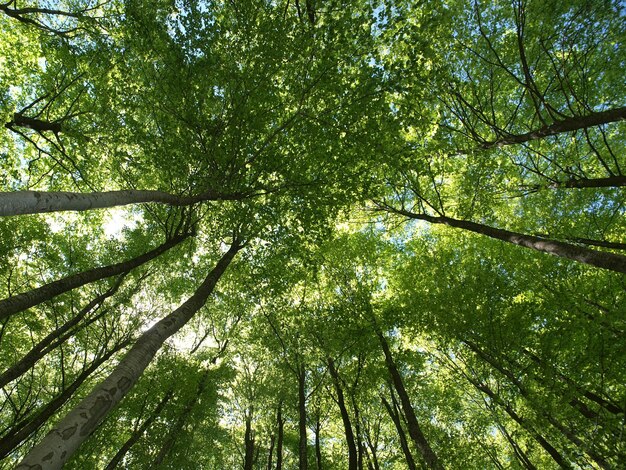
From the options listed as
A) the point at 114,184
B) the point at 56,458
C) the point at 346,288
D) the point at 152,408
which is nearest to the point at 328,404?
the point at 346,288

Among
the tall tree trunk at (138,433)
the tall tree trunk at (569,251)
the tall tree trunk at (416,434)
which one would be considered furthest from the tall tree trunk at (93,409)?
the tall tree trunk at (138,433)

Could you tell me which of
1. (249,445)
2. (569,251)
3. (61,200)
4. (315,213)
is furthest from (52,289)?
(249,445)

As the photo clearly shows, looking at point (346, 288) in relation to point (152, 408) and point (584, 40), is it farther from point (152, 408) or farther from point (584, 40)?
point (584, 40)

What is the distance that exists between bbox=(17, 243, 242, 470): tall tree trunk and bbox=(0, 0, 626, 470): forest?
0.10 ft

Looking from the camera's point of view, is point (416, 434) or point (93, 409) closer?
point (93, 409)

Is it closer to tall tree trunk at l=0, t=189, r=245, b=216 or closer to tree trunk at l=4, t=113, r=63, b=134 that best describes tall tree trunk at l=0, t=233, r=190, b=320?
tall tree trunk at l=0, t=189, r=245, b=216

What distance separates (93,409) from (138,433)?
1258 cm

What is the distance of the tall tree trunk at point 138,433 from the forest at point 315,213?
0.11 metres

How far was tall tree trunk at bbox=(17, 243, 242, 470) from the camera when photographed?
9.65ft

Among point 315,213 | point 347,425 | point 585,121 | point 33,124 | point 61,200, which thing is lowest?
point 61,200

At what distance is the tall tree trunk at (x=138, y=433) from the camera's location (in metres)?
12.6

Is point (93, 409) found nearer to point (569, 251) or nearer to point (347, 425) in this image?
point (569, 251)

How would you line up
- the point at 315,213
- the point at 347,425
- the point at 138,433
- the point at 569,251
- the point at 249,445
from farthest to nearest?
the point at 249,445
the point at 138,433
the point at 347,425
the point at 315,213
the point at 569,251

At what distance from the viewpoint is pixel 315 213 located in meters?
9.62
